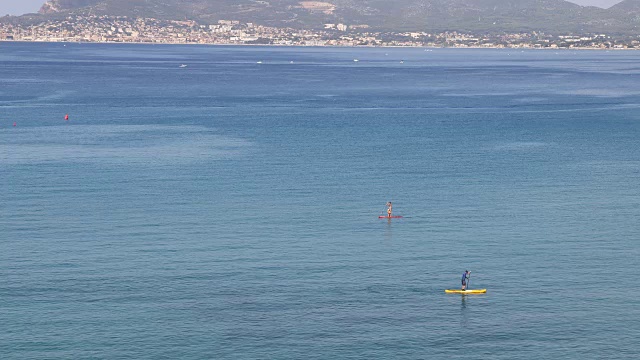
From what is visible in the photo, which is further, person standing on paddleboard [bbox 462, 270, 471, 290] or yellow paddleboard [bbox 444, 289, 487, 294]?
person standing on paddleboard [bbox 462, 270, 471, 290]

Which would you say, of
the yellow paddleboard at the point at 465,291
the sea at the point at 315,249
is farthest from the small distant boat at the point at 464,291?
the sea at the point at 315,249

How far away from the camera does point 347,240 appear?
308 feet

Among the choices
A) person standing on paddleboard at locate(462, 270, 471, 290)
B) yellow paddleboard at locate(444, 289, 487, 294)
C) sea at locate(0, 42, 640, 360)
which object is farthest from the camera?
person standing on paddleboard at locate(462, 270, 471, 290)

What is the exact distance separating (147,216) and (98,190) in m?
15.2

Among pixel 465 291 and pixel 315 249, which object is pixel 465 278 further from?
pixel 315 249

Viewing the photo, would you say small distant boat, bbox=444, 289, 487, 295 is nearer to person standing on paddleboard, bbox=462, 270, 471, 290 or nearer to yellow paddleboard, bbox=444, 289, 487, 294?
yellow paddleboard, bbox=444, 289, 487, 294

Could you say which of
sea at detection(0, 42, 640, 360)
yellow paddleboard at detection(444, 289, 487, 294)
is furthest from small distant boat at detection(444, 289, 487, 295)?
sea at detection(0, 42, 640, 360)

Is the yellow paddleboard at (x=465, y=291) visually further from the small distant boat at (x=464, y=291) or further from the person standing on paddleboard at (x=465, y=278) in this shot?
the person standing on paddleboard at (x=465, y=278)

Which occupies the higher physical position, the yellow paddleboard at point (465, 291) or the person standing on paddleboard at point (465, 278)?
the person standing on paddleboard at point (465, 278)

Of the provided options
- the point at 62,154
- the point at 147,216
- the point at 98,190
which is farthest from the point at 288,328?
the point at 62,154

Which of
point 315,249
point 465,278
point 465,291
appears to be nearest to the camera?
point 465,291

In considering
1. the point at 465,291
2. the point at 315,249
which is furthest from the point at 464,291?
the point at 315,249

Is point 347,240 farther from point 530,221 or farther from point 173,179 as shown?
point 173,179

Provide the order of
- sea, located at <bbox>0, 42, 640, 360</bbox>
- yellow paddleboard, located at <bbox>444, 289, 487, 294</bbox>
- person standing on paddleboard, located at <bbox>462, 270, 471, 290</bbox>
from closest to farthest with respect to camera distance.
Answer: sea, located at <bbox>0, 42, 640, 360</bbox>, yellow paddleboard, located at <bbox>444, 289, 487, 294</bbox>, person standing on paddleboard, located at <bbox>462, 270, 471, 290</bbox>
